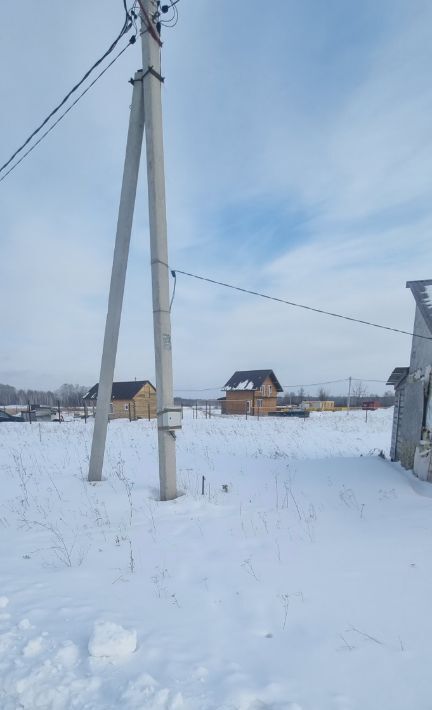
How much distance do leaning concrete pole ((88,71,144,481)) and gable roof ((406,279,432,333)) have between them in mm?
5922

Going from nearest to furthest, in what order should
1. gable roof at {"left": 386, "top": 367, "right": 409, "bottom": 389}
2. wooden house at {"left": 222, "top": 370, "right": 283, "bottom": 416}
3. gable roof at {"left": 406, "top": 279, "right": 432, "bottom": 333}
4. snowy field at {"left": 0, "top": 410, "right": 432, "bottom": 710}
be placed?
1. snowy field at {"left": 0, "top": 410, "right": 432, "bottom": 710}
2. gable roof at {"left": 406, "top": 279, "right": 432, "bottom": 333}
3. gable roof at {"left": 386, "top": 367, "right": 409, "bottom": 389}
4. wooden house at {"left": 222, "top": 370, "right": 283, "bottom": 416}

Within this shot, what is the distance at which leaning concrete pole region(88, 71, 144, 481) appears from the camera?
17.9 feet

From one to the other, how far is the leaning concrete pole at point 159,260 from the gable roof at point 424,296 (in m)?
5.35

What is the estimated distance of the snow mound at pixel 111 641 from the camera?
1956mm

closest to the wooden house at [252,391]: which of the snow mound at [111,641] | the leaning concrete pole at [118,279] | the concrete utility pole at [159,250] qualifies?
the leaning concrete pole at [118,279]

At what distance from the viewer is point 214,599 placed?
2633mm

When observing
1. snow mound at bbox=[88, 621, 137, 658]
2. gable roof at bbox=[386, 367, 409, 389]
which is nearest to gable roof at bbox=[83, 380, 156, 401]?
gable roof at bbox=[386, 367, 409, 389]

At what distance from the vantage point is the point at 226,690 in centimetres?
175

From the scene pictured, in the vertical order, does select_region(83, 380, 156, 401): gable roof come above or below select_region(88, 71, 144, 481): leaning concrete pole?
below

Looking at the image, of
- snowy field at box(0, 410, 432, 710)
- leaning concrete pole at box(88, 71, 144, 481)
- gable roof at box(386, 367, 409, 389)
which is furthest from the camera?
gable roof at box(386, 367, 409, 389)

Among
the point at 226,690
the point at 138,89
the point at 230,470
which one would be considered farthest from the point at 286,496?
the point at 138,89

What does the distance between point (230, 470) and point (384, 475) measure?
317 cm

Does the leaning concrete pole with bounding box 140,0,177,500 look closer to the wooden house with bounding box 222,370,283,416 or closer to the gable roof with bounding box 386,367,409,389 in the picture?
the gable roof with bounding box 386,367,409,389

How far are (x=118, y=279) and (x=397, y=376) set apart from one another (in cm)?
820
